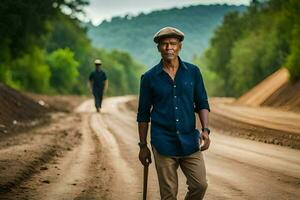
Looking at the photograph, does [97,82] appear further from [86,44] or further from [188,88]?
[86,44]

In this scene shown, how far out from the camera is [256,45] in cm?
5106

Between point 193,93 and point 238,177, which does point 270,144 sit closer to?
point 238,177

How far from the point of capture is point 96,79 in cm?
2620

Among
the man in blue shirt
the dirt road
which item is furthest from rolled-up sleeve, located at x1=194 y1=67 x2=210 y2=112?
the dirt road

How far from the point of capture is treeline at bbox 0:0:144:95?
30.3 m

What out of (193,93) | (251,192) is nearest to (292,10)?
(251,192)

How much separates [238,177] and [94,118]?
1403cm

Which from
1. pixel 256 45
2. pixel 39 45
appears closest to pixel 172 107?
pixel 39 45

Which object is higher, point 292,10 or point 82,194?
point 292,10

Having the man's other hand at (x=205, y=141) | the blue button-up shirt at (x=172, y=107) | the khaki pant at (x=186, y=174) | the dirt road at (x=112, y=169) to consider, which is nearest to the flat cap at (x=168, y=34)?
the blue button-up shirt at (x=172, y=107)

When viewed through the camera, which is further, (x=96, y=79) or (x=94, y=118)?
(x=96, y=79)

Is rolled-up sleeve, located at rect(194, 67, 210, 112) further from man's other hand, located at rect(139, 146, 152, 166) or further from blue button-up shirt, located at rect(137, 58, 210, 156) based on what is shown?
man's other hand, located at rect(139, 146, 152, 166)

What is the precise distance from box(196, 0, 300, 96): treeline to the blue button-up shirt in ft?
87.4

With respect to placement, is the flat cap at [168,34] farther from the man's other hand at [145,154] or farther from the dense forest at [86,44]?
the dense forest at [86,44]
